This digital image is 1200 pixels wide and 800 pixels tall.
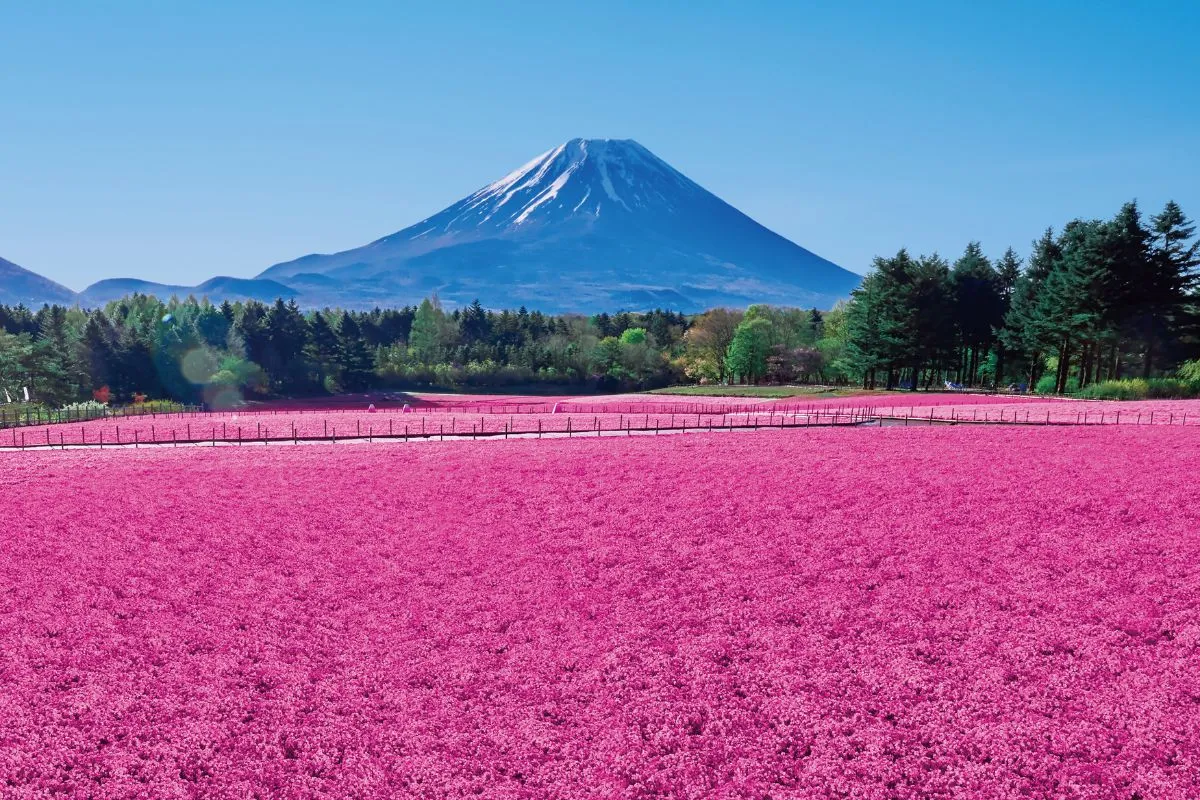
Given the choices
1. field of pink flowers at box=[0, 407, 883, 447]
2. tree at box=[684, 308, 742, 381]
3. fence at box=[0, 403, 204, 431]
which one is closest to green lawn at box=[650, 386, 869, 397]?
tree at box=[684, 308, 742, 381]

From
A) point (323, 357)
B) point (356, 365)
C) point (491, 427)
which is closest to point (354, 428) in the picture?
point (491, 427)

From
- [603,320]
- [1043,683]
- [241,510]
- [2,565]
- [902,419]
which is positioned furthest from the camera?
[603,320]

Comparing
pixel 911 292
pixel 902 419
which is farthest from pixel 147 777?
pixel 911 292

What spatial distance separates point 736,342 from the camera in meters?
111

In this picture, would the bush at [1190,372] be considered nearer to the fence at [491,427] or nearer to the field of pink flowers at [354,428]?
the fence at [491,427]

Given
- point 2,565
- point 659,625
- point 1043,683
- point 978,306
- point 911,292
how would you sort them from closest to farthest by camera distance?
point 1043,683 → point 659,625 → point 2,565 → point 911,292 → point 978,306

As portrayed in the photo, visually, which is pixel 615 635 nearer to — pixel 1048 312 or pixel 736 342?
pixel 1048 312

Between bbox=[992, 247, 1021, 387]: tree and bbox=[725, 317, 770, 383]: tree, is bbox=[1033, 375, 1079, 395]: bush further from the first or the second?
bbox=[725, 317, 770, 383]: tree

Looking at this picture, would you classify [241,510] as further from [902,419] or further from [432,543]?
[902,419]

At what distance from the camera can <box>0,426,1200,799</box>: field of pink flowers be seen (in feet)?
36.7

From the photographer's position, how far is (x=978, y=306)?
8694cm

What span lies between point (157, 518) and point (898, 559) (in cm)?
1941

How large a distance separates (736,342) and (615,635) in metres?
98.1

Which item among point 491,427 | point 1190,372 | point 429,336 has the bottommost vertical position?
point 491,427
